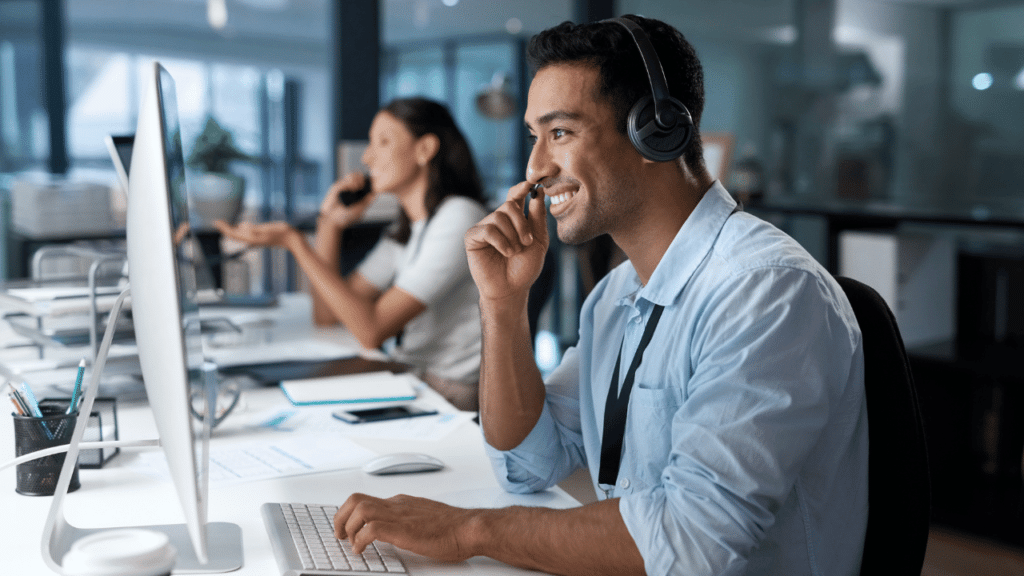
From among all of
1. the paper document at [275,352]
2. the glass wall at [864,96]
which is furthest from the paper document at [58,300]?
the glass wall at [864,96]

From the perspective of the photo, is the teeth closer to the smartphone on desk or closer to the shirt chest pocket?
the shirt chest pocket

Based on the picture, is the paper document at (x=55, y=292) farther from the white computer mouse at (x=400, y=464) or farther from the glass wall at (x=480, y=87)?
the glass wall at (x=480, y=87)

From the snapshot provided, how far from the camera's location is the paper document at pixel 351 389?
159 cm

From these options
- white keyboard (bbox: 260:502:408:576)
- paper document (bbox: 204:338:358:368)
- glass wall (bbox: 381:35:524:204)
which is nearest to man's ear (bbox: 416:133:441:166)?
paper document (bbox: 204:338:358:368)

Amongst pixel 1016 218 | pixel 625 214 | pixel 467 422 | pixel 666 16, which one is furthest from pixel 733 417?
pixel 666 16

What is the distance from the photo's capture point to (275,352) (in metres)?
2.05

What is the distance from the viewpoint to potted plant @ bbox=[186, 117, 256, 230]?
9.16 feet

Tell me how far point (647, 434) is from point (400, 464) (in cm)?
37

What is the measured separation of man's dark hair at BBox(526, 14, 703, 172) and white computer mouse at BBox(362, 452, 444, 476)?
538 millimetres

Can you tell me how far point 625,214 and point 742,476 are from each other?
41 cm

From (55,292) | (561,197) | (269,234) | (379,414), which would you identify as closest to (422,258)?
(269,234)

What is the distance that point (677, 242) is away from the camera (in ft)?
3.55

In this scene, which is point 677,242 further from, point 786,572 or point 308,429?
point 308,429

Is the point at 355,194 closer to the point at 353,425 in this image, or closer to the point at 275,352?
the point at 275,352
